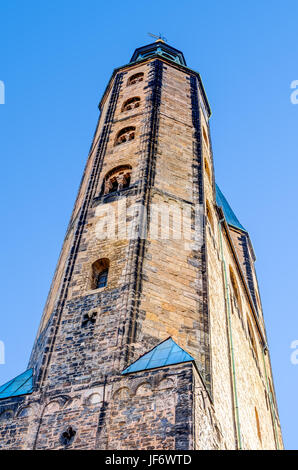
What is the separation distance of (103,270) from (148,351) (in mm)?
3209

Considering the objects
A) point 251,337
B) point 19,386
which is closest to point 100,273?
point 19,386

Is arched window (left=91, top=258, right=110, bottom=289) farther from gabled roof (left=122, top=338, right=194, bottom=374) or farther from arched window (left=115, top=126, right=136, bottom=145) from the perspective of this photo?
arched window (left=115, top=126, right=136, bottom=145)

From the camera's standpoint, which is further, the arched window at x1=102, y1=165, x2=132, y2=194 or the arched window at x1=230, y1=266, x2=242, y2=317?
the arched window at x1=230, y1=266, x2=242, y2=317

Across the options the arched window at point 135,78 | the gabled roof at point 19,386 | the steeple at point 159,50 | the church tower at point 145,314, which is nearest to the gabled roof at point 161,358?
the church tower at point 145,314

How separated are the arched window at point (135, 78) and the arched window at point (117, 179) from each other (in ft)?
20.1

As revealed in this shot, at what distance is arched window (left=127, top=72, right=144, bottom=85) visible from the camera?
2428cm

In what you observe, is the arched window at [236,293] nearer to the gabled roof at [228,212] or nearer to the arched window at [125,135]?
the arched window at [125,135]

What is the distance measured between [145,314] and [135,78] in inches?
505

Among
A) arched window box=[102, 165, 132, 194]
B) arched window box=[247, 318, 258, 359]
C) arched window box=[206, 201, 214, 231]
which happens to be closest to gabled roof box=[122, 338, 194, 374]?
arched window box=[102, 165, 132, 194]

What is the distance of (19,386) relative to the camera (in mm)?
13461

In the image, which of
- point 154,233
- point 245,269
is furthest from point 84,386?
point 245,269

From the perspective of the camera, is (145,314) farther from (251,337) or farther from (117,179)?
(251,337)

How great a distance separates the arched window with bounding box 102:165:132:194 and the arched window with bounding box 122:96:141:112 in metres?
3.98

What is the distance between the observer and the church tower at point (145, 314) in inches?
471
